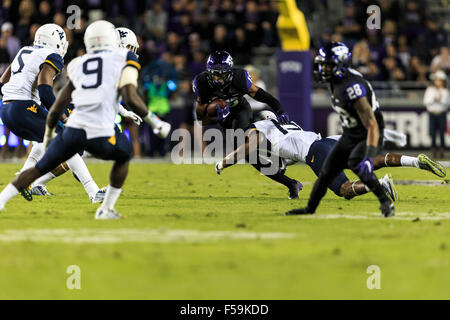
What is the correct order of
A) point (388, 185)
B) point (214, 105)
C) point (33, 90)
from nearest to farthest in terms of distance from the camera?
point (388, 185)
point (33, 90)
point (214, 105)

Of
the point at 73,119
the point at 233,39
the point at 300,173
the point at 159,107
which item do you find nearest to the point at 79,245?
the point at 73,119

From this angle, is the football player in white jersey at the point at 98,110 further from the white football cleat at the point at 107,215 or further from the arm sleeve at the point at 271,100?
the arm sleeve at the point at 271,100

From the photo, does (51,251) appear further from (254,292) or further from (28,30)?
(28,30)

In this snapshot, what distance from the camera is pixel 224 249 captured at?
6391 mm

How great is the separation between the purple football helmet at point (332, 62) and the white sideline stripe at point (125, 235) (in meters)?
1.66

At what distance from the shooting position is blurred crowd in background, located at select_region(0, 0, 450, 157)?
19.8 metres

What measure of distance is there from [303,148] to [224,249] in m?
4.05

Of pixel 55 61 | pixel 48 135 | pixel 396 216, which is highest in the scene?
pixel 55 61

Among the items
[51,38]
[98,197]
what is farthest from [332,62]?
[51,38]

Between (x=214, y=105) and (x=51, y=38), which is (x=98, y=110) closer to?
(x=51, y=38)

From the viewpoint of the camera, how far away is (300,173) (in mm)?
15570

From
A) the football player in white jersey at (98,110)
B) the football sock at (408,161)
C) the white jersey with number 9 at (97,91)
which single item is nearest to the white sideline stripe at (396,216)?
the football sock at (408,161)

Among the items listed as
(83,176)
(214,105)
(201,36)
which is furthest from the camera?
(201,36)

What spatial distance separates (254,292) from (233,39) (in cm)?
1605
